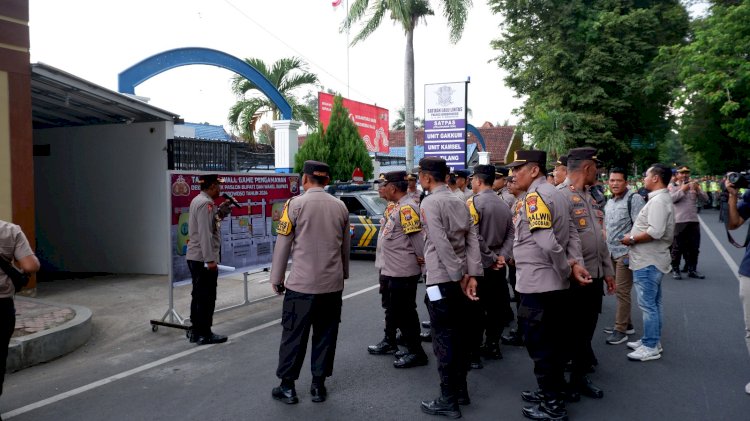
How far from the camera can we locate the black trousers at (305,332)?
448 centimetres

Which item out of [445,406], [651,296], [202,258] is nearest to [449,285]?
[445,406]

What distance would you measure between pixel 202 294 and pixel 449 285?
3.07 metres

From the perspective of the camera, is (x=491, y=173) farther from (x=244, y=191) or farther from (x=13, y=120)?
(x=13, y=120)

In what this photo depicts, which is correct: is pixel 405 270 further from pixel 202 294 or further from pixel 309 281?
pixel 202 294

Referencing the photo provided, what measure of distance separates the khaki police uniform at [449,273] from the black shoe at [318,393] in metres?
0.97

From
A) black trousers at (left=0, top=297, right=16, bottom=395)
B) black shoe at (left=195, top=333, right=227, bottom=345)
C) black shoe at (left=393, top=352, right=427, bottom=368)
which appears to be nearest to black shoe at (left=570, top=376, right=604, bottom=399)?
black shoe at (left=393, top=352, right=427, bottom=368)

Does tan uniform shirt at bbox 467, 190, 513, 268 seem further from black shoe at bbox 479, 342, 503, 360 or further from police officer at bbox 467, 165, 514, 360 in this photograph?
black shoe at bbox 479, 342, 503, 360

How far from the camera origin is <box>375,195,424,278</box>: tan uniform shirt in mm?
5391

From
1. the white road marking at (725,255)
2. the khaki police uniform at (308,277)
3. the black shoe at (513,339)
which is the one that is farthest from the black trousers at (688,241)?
the khaki police uniform at (308,277)

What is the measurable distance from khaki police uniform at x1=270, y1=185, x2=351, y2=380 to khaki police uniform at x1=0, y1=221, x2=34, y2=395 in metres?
1.78

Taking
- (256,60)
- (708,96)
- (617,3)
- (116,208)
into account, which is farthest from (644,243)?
(617,3)

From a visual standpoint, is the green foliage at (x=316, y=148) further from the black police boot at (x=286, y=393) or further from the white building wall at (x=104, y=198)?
the black police boot at (x=286, y=393)

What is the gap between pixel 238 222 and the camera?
7.90 metres

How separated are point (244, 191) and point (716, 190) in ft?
102
